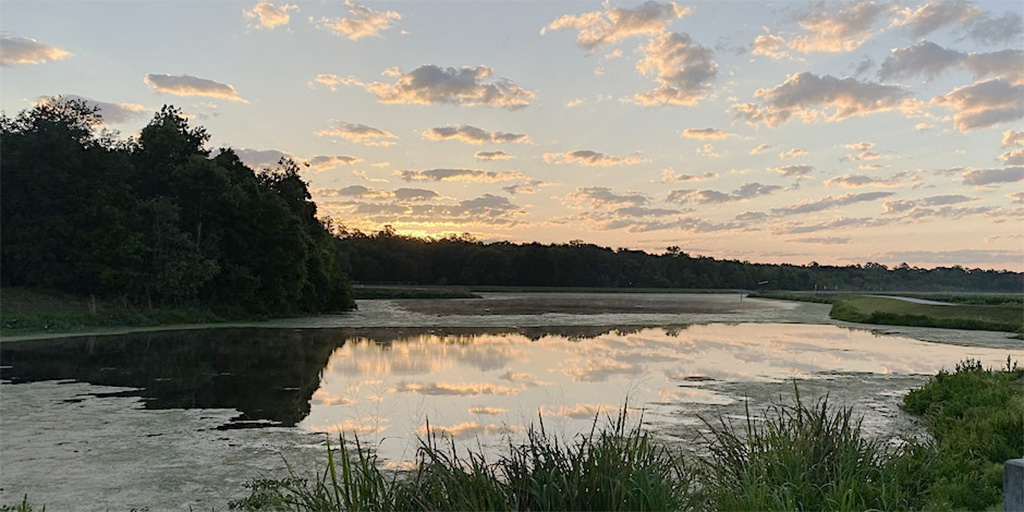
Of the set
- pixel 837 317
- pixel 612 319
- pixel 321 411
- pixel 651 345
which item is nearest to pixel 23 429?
pixel 321 411

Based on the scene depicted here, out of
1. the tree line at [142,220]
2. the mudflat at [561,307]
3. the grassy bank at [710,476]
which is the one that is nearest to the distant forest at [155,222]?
the tree line at [142,220]

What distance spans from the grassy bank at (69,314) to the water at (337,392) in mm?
3454

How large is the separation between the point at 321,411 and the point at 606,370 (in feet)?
25.4

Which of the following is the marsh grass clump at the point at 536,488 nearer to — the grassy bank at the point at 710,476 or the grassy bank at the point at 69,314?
the grassy bank at the point at 710,476

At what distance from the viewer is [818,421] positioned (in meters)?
6.30

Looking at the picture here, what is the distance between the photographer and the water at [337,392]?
8742 mm

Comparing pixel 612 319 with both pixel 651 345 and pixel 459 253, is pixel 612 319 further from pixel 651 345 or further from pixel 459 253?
pixel 459 253

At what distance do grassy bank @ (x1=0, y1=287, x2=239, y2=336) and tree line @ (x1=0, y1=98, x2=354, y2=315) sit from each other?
1111mm

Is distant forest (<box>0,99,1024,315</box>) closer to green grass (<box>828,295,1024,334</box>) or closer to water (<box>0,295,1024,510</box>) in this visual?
water (<box>0,295,1024,510</box>)

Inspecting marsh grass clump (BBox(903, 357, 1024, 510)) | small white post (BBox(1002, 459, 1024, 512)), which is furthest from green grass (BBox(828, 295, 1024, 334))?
small white post (BBox(1002, 459, 1024, 512))

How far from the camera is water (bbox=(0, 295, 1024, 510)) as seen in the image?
874cm

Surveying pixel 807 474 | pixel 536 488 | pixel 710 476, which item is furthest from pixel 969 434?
pixel 536 488

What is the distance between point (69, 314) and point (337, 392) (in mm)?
20841

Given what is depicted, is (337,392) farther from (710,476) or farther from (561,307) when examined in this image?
(561,307)
